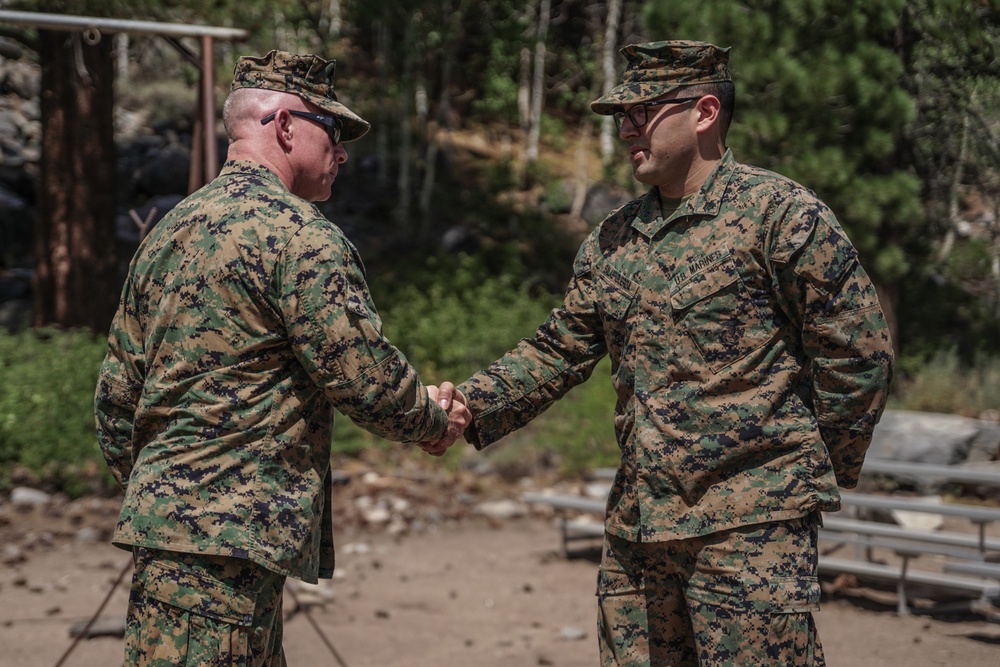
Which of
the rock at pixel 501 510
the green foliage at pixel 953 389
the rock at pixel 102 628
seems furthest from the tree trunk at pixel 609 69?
the rock at pixel 102 628

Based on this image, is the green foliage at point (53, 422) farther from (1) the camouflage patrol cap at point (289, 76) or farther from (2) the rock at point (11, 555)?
(1) the camouflage patrol cap at point (289, 76)

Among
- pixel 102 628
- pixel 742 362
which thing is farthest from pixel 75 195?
pixel 742 362

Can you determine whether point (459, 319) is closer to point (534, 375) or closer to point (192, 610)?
point (534, 375)

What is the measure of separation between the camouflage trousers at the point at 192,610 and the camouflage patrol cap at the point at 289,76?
1.33 metres

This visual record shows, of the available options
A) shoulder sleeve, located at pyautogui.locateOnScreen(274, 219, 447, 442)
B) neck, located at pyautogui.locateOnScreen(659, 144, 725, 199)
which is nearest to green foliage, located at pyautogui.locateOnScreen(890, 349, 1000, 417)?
neck, located at pyautogui.locateOnScreen(659, 144, 725, 199)

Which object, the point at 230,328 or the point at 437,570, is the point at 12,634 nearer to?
the point at 437,570

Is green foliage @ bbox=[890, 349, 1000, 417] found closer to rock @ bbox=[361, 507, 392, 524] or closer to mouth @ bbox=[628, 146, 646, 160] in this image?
rock @ bbox=[361, 507, 392, 524]

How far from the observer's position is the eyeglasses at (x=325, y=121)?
312 centimetres

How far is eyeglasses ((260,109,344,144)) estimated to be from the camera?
10.3 feet

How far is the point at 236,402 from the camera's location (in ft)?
9.46

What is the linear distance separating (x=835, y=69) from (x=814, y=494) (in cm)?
925

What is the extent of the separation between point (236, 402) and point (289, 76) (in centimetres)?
97

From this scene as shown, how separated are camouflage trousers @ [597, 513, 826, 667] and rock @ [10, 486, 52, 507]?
256 inches

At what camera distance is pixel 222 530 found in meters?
2.84
